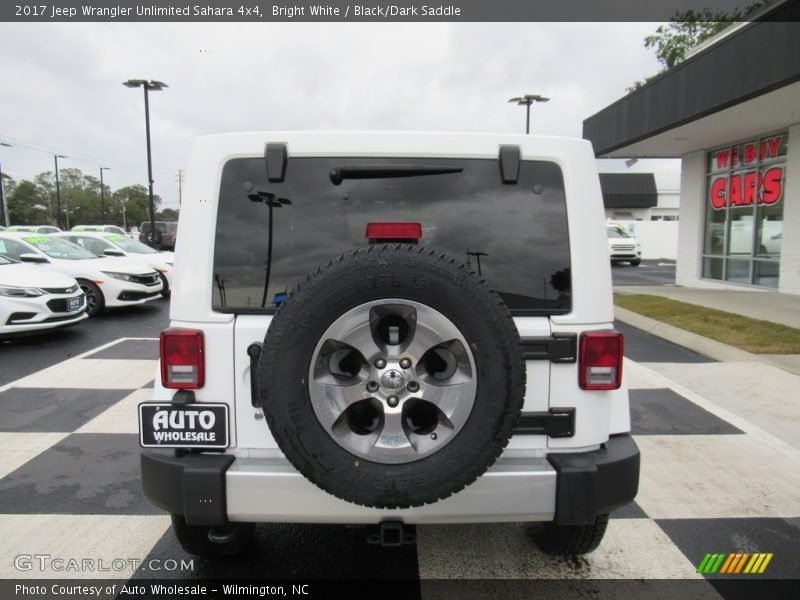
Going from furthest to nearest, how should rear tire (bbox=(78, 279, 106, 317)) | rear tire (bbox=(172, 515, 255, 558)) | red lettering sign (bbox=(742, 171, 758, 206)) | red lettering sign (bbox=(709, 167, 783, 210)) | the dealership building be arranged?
red lettering sign (bbox=(742, 171, 758, 206))
red lettering sign (bbox=(709, 167, 783, 210))
rear tire (bbox=(78, 279, 106, 317))
the dealership building
rear tire (bbox=(172, 515, 255, 558))

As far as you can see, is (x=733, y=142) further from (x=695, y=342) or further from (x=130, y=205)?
(x=130, y=205)

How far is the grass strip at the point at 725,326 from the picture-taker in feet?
24.2

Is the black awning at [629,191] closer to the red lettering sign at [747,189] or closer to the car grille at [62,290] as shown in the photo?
the red lettering sign at [747,189]

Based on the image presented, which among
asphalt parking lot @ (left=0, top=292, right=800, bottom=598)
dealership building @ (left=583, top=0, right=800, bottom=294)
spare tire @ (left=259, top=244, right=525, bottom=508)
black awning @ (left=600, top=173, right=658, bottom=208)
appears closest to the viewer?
spare tire @ (left=259, top=244, right=525, bottom=508)

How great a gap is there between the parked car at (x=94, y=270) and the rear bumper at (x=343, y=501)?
9.06 metres

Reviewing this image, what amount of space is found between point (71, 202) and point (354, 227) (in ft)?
356

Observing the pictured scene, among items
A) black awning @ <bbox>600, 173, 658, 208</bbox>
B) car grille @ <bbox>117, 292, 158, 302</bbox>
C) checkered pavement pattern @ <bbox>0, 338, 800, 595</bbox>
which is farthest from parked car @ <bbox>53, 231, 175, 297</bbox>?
black awning @ <bbox>600, 173, 658, 208</bbox>

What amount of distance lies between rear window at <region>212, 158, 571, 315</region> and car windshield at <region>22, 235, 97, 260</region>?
9.87 meters

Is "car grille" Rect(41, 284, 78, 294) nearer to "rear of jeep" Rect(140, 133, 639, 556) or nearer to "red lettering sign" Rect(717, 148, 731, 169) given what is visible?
"rear of jeep" Rect(140, 133, 639, 556)

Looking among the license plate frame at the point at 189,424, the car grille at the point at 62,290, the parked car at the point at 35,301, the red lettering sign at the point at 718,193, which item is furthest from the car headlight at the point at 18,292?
the red lettering sign at the point at 718,193

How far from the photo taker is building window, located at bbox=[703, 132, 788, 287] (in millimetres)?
12875

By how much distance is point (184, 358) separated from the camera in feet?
7.51

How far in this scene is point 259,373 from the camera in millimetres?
2016

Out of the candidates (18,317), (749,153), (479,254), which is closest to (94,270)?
(18,317)
